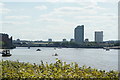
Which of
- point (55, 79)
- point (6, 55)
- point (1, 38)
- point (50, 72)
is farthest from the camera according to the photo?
point (1, 38)

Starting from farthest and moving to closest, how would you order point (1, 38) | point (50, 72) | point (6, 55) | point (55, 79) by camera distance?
point (1, 38) < point (6, 55) < point (50, 72) < point (55, 79)

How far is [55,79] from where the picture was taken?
39.2ft

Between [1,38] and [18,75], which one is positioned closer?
[18,75]

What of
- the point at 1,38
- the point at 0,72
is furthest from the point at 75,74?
the point at 1,38

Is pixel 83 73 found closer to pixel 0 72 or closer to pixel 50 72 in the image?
pixel 50 72

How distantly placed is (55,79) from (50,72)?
87 centimetres

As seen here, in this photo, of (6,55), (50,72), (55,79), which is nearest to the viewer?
(55,79)

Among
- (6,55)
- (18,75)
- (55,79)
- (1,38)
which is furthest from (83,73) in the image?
(1,38)

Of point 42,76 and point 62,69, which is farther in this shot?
point 62,69

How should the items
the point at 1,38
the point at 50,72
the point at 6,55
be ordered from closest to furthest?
the point at 50,72, the point at 6,55, the point at 1,38

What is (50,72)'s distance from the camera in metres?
12.7

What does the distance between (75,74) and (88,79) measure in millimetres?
657

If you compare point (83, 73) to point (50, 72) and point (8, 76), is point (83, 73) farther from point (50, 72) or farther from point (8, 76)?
point (8, 76)

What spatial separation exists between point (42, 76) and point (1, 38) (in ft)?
611
